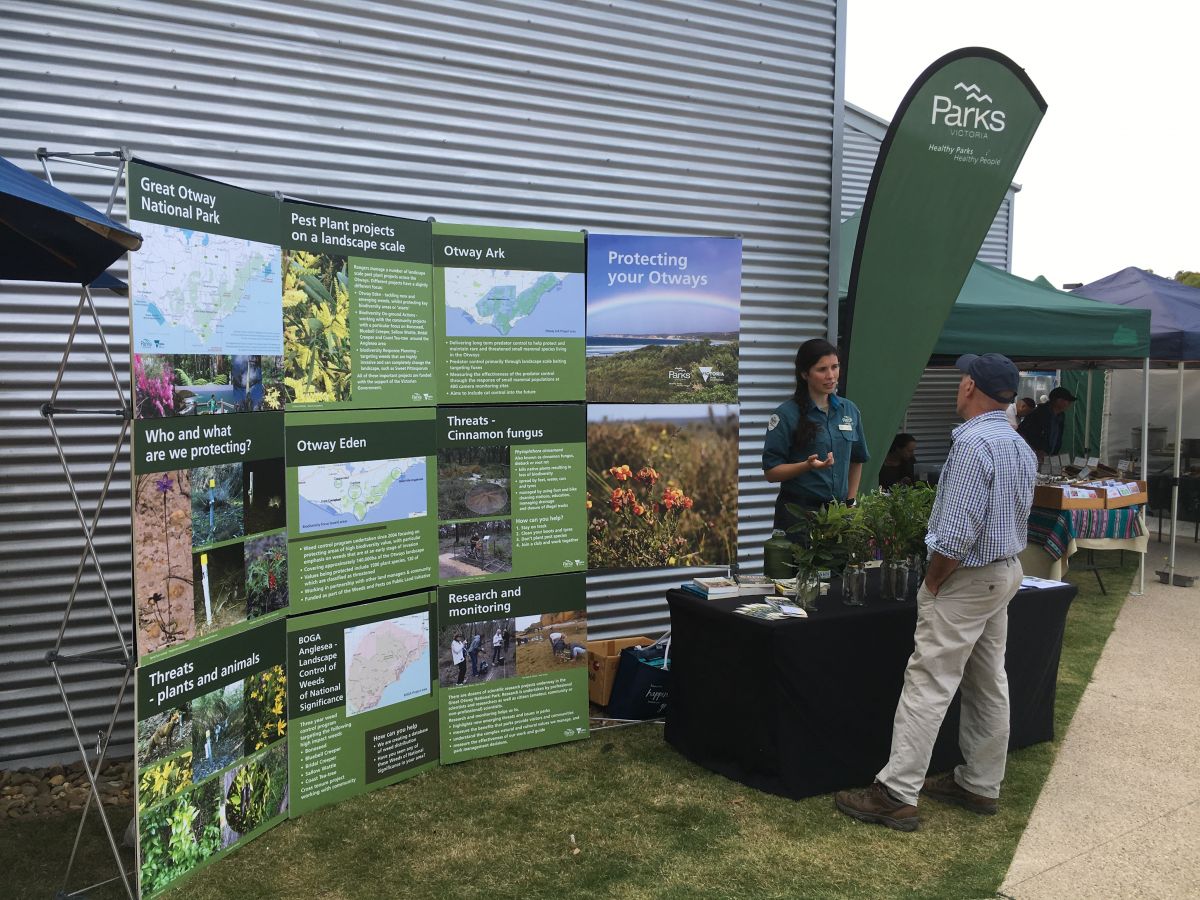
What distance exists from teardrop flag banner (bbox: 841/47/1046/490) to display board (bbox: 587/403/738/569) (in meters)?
1.46

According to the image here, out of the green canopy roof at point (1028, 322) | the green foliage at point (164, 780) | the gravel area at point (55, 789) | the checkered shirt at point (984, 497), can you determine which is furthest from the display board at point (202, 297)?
the green canopy roof at point (1028, 322)

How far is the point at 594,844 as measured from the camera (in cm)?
346

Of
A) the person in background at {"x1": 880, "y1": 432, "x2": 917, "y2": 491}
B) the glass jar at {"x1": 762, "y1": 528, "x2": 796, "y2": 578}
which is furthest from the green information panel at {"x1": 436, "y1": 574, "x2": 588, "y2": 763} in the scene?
the person in background at {"x1": 880, "y1": 432, "x2": 917, "y2": 491}

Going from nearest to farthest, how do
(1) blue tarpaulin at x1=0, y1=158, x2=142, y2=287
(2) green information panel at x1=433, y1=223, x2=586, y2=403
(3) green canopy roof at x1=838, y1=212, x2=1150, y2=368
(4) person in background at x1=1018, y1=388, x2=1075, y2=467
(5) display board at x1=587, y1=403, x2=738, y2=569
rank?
(1) blue tarpaulin at x1=0, y1=158, x2=142, y2=287 < (2) green information panel at x1=433, y1=223, x2=586, y2=403 < (5) display board at x1=587, y1=403, x2=738, y2=569 < (3) green canopy roof at x1=838, y1=212, x2=1150, y2=368 < (4) person in background at x1=1018, y1=388, x2=1075, y2=467

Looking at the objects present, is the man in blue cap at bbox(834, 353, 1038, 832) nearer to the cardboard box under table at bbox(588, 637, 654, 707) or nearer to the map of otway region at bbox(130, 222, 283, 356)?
the cardboard box under table at bbox(588, 637, 654, 707)

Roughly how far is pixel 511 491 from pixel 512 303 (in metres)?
0.80

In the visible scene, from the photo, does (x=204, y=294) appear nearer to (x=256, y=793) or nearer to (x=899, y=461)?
(x=256, y=793)

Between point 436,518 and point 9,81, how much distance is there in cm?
255

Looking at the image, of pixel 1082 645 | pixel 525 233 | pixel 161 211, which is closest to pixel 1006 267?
pixel 1082 645

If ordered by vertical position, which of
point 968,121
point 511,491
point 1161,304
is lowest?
point 511,491

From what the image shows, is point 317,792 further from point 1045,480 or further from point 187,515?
point 1045,480

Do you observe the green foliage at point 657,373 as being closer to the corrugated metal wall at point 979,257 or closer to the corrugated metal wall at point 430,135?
the corrugated metal wall at point 430,135

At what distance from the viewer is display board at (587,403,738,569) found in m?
4.52

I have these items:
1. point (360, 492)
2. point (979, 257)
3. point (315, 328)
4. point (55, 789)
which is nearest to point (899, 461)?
point (979, 257)
